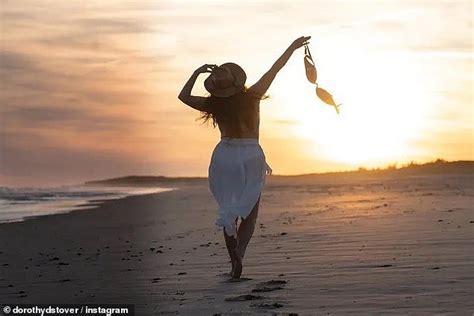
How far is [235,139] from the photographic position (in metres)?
8.16

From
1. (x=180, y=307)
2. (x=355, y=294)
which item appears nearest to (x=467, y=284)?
(x=355, y=294)

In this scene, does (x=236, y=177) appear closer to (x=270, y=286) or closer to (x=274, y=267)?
(x=274, y=267)

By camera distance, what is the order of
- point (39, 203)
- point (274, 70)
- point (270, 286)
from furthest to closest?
point (39, 203) → point (274, 70) → point (270, 286)

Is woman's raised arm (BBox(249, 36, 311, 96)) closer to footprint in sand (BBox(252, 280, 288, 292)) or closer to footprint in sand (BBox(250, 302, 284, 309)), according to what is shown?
footprint in sand (BBox(252, 280, 288, 292))

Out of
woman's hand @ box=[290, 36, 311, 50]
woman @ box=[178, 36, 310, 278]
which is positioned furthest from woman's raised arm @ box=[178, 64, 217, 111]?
woman's hand @ box=[290, 36, 311, 50]

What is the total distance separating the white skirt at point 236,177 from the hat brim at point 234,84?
0.41 metres

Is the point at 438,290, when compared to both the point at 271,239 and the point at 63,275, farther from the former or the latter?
the point at 271,239

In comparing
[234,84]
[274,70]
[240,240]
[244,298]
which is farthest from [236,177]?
[244,298]

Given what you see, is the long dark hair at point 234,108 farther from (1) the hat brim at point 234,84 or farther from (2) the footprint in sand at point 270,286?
(2) the footprint in sand at point 270,286

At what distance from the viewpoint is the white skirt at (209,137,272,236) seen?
8.12 metres

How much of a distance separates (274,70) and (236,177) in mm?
1012

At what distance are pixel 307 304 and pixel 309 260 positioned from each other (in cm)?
254

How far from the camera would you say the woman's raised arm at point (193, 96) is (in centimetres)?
819

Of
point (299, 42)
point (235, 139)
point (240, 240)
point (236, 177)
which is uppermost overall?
point (299, 42)
